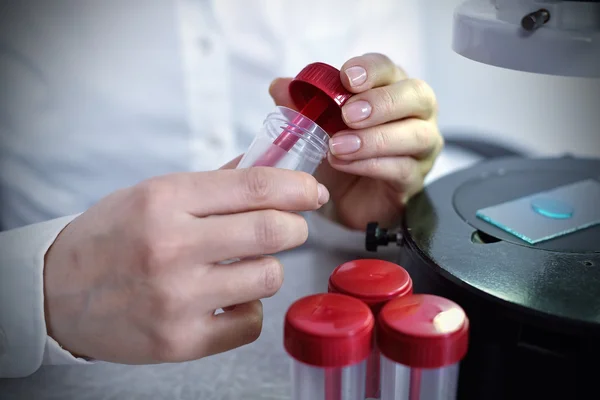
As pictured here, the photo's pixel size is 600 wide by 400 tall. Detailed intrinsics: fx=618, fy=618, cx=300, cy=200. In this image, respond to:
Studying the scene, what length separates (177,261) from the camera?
1.44 feet

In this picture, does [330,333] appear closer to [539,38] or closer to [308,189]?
[308,189]

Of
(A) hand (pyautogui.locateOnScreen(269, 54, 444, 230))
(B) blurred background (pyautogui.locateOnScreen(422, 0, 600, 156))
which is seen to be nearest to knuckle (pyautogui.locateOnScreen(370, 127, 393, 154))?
(A) hand (pyautogui.locateOnScreen(269, 54, 444, 230))

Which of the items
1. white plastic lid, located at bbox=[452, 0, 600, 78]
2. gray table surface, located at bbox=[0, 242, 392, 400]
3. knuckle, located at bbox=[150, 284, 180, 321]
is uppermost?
white plastic lid, located at bbox=[452, 0, 600, 78]

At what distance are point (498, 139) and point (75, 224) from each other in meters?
0.77

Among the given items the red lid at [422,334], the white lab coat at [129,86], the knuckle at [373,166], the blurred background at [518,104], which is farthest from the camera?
the blurred background at [518,104]

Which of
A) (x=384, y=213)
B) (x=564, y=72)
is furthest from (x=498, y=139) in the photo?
(x=564, y=72)

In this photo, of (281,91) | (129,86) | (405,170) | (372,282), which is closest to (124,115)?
(129,86)

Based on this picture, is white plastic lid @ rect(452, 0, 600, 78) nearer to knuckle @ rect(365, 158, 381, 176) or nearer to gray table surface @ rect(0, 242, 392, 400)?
knuckle @ rect(365, 158, 381, 176)

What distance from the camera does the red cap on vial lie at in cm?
44

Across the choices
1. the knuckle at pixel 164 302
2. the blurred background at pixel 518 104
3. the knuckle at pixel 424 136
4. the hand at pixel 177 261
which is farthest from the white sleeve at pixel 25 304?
the blurred background at pixel 518 104

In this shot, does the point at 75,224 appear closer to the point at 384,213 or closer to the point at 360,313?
the point at 360,313

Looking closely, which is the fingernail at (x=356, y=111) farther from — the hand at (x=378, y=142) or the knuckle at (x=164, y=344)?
the knuckle at (x=164, y=344)

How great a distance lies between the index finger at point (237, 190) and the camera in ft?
1.46

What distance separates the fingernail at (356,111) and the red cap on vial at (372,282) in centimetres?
13
